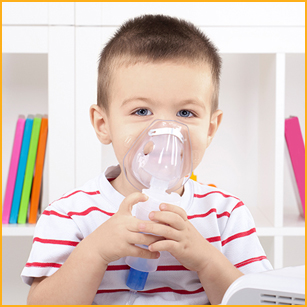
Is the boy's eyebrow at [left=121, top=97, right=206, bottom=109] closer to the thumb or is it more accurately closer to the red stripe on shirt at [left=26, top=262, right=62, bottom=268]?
the thumb

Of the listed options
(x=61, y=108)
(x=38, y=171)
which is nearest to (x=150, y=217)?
(x=61, y=108)

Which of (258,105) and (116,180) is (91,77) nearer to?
(116,180)

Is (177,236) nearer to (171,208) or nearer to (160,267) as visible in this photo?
(171,208)

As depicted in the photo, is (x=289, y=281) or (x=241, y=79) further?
(x=241, y=79)

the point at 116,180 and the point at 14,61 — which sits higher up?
the point at 14,61

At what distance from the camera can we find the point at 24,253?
5.10 ft

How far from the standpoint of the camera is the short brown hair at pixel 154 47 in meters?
0.71

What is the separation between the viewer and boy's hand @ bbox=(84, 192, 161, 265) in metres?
0.56

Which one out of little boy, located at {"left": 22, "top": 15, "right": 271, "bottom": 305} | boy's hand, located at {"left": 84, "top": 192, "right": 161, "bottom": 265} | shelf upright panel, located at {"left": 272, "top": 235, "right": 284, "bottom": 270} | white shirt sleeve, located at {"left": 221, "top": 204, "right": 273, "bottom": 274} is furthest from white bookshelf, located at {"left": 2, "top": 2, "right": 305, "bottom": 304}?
boy's hand, located at {"left": 84, "top": 192, "right": 161, "bottom": 265}

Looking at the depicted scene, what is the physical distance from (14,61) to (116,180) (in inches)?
33.5

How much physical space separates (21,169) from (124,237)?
79 centimetres

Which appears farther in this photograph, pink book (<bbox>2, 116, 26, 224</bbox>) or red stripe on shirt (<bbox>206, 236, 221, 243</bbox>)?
pink book (<bbox>2, 116, 26, 224</bbox>)

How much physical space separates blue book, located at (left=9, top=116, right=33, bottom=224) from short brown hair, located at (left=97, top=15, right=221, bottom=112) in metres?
0.52

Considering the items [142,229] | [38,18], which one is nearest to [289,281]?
[142,229]
